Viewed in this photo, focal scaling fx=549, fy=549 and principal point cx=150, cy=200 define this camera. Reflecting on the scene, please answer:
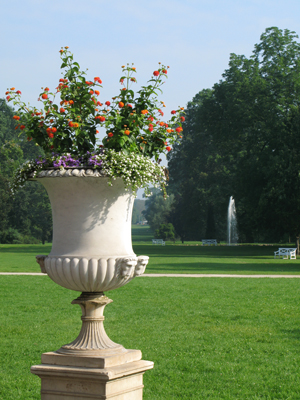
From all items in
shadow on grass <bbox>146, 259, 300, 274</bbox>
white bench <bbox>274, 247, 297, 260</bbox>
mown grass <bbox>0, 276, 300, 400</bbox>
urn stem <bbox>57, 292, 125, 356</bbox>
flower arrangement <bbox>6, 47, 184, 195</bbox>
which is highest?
flower arrangement <bbox>6, 47, 184, 195</bbox>

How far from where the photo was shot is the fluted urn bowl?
161 inches

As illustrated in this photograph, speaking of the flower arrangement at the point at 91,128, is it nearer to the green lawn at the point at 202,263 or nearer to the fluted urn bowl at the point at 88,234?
the fluted urn bowl at the point at 88,234

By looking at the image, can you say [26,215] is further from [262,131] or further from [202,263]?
[202,263]

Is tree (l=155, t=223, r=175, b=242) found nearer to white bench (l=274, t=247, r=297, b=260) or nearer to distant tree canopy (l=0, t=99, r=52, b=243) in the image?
distant tree canopy (l=0, t=99, r=52, b=243)

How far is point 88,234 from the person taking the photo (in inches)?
167

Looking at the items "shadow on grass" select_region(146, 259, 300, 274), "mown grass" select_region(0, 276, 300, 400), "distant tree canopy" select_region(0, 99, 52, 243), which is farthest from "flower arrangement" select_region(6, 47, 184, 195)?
"distant tree canopy" select_region(0, 99, 52, 243)

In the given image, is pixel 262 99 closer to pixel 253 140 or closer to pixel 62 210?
pixel 253 140

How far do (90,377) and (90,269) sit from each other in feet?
2.52

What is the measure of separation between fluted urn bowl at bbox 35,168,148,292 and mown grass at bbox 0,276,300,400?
1.83 m

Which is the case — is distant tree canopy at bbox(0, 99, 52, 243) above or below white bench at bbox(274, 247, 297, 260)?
above

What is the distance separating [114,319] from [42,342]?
6.64ft

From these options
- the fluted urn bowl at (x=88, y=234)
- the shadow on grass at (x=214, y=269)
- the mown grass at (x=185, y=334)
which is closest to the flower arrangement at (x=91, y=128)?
the fluted urn bowl at (x=88, y=234)

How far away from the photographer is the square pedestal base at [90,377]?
393cm

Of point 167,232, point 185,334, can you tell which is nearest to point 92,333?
point 185,334
